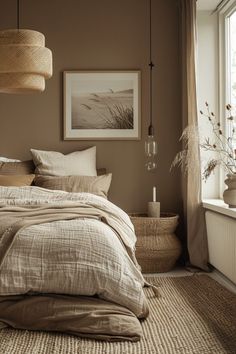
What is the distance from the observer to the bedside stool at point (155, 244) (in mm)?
4582

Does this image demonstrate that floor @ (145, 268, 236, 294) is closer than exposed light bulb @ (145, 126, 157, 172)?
Yes

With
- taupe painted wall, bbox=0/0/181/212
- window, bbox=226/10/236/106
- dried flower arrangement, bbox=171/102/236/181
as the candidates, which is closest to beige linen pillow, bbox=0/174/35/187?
taupe painted wall, bbox=0/0/181/212

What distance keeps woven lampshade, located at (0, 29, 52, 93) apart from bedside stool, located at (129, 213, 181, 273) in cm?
177

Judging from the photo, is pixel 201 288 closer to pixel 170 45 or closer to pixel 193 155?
pixel 193 155

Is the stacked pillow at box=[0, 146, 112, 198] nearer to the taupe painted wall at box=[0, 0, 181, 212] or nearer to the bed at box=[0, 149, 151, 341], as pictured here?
the taupe painted wall at box=[0, 0, 181, 212]

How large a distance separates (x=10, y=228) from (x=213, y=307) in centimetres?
143

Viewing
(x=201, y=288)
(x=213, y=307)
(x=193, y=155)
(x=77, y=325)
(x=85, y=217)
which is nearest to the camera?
(x=77, y=325)

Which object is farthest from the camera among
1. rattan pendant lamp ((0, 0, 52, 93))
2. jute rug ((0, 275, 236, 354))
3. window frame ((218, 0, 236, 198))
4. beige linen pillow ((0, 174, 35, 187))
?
window frame ((218, 0, 236, 198))

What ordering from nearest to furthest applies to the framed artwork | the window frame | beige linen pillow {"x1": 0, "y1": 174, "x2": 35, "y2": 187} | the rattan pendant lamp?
the rattan pendant lamp < beige linen pillow {"x1": 0, "y1": 174, "x2": 35, "y2": 187} < the window frame < the framed artwork

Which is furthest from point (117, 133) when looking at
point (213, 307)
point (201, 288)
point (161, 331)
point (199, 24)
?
point (161, 331)

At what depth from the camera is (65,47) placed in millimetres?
5203

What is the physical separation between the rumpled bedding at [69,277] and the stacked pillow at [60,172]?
1670 mm

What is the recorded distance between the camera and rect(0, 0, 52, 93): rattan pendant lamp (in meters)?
3.21

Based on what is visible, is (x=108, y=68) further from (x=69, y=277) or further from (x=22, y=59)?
(x=69, y=277)
